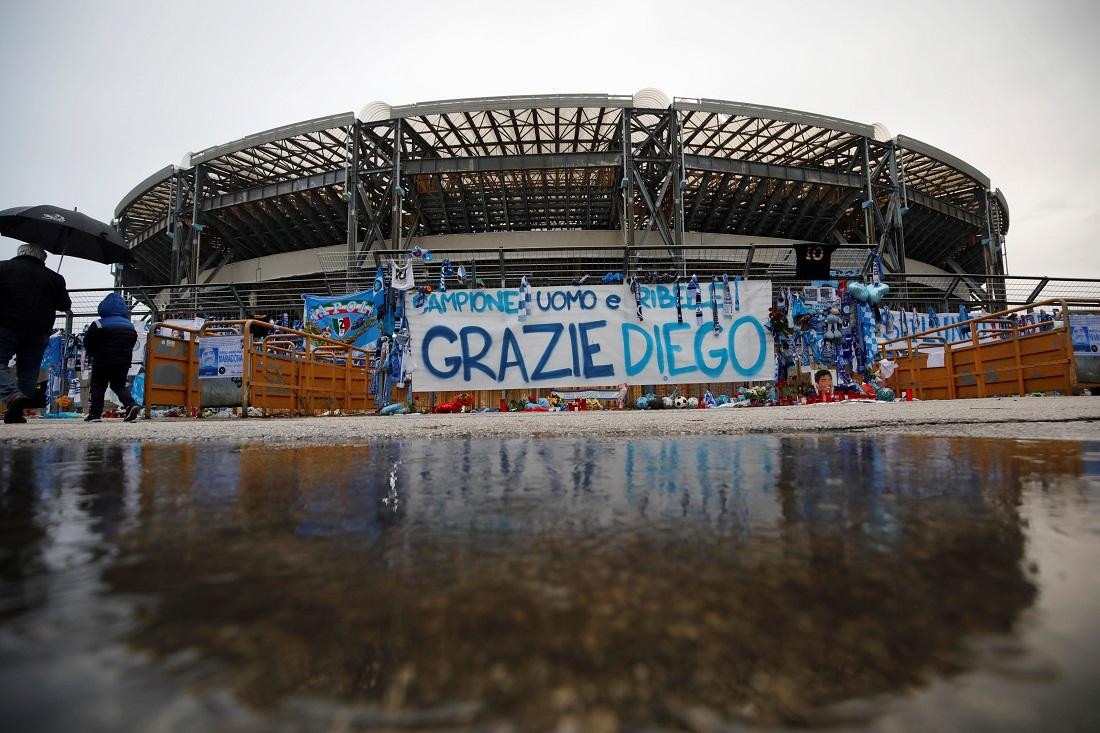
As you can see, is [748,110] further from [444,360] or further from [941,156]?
[444,360]

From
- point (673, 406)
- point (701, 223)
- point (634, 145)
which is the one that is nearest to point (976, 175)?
point (701, 223)

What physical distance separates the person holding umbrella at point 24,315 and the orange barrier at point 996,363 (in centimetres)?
1139

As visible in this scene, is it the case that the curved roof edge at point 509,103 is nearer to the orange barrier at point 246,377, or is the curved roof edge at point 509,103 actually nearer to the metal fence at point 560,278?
the metal fence at point 560,278

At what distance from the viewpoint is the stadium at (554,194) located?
43.8ft

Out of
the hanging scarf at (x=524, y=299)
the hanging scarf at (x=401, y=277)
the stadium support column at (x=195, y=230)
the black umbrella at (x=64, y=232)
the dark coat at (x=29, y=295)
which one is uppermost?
the stadium support column at (x=195, y=230)

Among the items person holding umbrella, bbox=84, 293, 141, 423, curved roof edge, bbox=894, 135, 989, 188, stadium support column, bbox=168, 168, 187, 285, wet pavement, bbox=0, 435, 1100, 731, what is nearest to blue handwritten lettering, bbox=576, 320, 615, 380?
person holding umbrella, bbox=84, 293, 141, 423

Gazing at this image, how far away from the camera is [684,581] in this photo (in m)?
0.42

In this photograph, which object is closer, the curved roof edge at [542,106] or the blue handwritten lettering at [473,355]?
the blue handwritten lettering at [473,355]

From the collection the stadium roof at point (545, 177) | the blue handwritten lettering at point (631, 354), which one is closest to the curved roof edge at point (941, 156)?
the stadium roof at point (545, 177)

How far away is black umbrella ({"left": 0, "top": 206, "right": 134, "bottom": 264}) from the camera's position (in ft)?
21.5

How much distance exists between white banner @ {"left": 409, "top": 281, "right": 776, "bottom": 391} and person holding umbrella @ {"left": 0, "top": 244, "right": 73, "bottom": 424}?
4142 mm

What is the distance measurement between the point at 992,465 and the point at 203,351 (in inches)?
314

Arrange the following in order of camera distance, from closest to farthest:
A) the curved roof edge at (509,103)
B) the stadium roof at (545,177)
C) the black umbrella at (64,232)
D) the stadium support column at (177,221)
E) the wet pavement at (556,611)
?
the wet pavement at (556,611), the black umbrella at (64,232), the curved roof edge at (509,103), the stadium roof at (545,177), the stadium support column at (177,221)

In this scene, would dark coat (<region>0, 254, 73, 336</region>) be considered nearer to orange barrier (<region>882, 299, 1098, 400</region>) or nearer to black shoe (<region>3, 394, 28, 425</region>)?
black shoe (<region>3, 394, 28, 425</region>)
